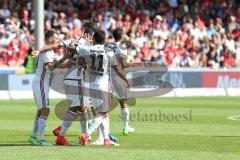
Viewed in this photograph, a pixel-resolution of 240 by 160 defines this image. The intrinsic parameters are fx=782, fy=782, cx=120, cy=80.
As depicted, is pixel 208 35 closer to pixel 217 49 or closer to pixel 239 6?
pixel 217 49

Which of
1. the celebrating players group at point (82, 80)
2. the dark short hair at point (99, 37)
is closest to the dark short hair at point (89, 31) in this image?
the celebrating players group at point (82, 80)

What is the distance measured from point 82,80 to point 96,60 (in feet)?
2.05

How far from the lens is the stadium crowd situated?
29.2 metres

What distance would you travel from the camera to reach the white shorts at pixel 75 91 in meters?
13.7

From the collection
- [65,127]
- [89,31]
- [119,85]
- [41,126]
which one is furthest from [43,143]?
[119,85]

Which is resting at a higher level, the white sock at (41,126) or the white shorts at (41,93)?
the white shorts at (41,93)

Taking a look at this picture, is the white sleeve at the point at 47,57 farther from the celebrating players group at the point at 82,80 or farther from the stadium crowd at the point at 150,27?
the stadium crowd at the point at 150,27

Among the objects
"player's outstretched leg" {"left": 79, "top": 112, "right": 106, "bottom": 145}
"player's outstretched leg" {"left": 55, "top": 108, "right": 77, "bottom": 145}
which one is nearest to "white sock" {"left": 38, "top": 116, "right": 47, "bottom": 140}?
"player's outstretched leg" {"left": 55, "top": 108, "right": 77, "bottom": 145}

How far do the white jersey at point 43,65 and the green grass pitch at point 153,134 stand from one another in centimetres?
125

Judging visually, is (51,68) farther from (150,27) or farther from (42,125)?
(150,27)

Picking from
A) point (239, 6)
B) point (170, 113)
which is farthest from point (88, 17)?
point (170, 113)

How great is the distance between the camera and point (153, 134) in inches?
617

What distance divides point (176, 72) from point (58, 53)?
439 centimetres

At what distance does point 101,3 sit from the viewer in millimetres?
33156
